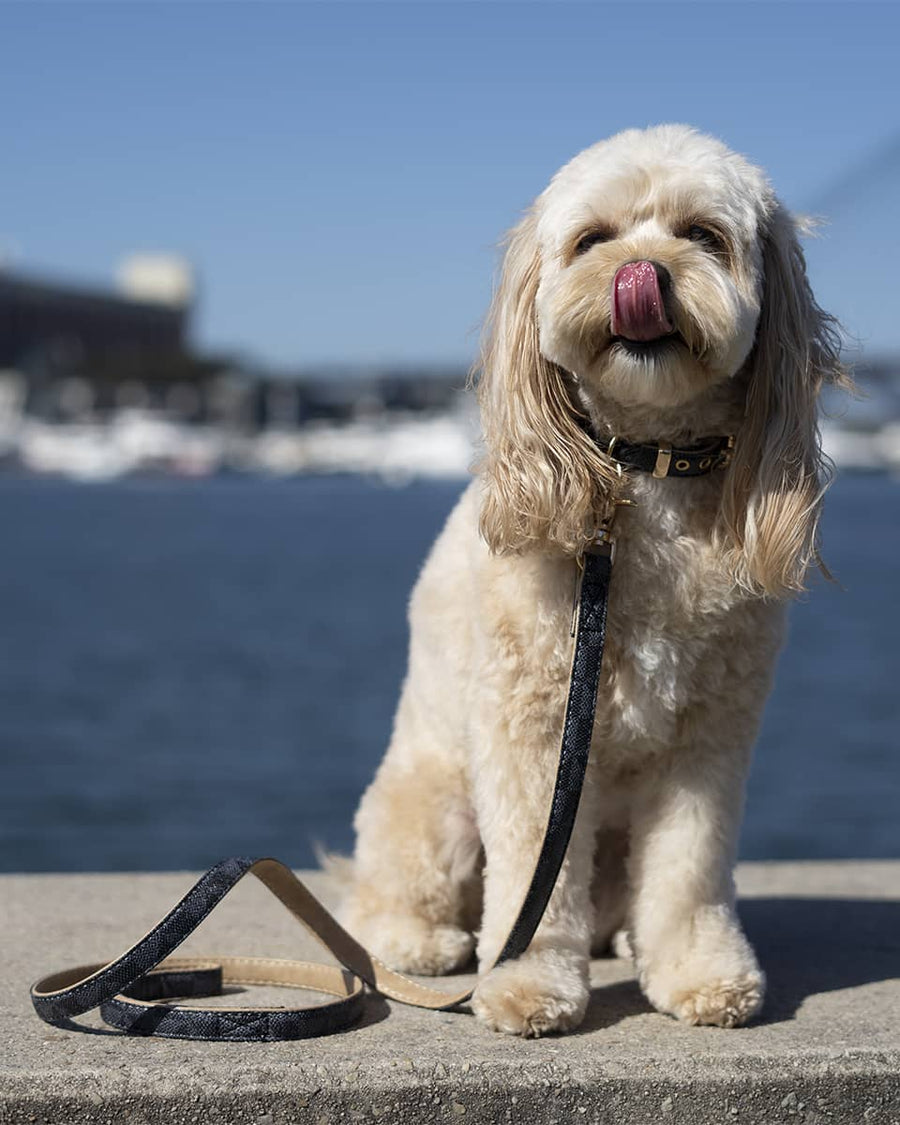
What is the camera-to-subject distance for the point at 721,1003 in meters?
3.24

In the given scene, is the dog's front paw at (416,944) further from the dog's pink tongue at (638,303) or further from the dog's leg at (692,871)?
the dog's pink tongue at (638,303)

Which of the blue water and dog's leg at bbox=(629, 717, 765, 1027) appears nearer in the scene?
dog's leg at bbox=(629, 717, 765, 1027)

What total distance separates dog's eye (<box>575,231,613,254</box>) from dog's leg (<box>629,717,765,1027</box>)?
1.07m

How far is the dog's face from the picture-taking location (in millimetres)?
3008

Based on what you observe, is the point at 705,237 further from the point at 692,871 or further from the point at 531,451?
the point at 692,871

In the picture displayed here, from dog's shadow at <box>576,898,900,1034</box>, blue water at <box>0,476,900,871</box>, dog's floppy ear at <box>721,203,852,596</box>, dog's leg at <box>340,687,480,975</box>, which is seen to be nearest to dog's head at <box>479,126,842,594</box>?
dog's floppy ear at <box>721,203,852,596</box>

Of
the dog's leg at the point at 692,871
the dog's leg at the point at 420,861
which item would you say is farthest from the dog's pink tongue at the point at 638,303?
the dog's leg at the point at 420,861

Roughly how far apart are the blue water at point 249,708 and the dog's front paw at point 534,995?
5.82 ft

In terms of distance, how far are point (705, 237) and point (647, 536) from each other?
0.63m

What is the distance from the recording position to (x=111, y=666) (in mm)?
27750

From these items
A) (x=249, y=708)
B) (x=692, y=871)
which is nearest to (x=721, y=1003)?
(x=692, y=871)

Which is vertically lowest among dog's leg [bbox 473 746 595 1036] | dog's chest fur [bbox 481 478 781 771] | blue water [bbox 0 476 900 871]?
blue water [bbox 0 476 900 871]

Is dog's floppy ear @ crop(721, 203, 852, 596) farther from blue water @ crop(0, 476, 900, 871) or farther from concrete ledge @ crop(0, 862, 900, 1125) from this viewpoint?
blue water @ crop(0, 476, 900, 871)

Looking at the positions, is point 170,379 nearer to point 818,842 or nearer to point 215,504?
point 215,504
